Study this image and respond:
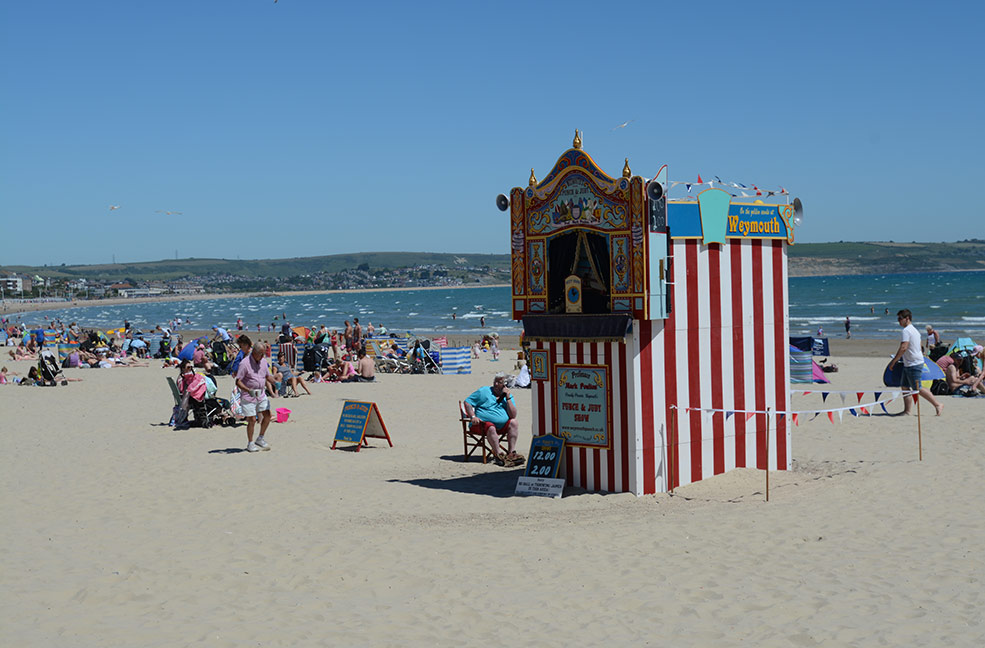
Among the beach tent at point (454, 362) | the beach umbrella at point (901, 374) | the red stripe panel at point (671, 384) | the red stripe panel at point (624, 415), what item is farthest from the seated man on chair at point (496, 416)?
the beach tent at point (454, 362)

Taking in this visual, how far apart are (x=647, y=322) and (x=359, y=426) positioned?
462cm

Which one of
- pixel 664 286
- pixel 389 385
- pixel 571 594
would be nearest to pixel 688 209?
pixel 664 286

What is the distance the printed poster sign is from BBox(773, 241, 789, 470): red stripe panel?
6.80 ft

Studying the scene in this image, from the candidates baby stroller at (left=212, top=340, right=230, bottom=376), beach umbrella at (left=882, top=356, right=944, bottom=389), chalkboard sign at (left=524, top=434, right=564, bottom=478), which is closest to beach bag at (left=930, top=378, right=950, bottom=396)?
beach umbrella at (left=882, top=356, right=944, bottom=389)

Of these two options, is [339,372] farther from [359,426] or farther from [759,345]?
[759,345]

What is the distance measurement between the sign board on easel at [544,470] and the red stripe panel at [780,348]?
237cm

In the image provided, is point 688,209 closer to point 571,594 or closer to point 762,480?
point 762,480

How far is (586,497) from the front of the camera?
8578 mm

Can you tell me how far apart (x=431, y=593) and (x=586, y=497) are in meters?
2.89

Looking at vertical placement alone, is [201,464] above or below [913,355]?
below

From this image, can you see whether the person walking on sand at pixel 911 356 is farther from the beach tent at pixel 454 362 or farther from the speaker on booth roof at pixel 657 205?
the beach tent at pixel 454 362

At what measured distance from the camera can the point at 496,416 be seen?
1053cm

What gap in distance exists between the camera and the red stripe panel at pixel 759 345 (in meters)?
9.37

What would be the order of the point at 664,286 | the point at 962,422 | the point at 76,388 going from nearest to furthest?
the point at 664,286, the point at 962,422, the point at 76,388
